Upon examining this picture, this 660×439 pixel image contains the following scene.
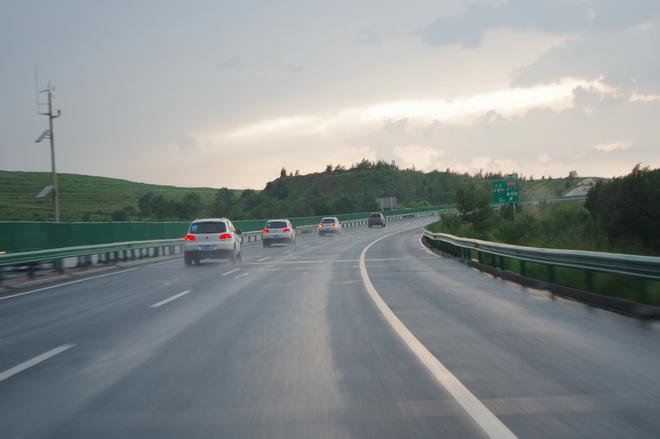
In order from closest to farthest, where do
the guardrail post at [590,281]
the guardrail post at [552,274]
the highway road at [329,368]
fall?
the highway road at [329,368] < the guardrail post at [590,281] < the guardrail post at [552,274]

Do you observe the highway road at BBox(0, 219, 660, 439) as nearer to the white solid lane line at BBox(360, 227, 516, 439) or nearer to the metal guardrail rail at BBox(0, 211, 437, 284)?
the white solid lane line at BBox(360, 227, 516, 439)

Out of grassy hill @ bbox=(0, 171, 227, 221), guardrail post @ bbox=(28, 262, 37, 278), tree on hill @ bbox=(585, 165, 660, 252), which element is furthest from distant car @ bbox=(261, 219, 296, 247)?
grassy hill @ bbox=(0, 171, 227, 221)

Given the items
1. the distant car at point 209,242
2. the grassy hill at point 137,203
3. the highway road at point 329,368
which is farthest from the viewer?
the grassy hill at point 137,203

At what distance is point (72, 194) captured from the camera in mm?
151500

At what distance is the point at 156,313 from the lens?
11.1m

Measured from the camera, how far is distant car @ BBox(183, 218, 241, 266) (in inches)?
951

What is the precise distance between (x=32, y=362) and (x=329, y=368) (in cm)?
330

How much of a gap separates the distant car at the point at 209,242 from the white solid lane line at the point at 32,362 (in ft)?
52.6

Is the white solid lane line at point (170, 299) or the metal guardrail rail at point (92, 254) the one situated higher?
the metal guardrail rail at point (92, 254)

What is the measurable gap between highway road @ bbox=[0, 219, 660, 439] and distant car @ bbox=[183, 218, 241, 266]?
36.5 ft

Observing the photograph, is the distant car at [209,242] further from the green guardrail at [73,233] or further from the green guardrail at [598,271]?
the green guardrail at [598,271]

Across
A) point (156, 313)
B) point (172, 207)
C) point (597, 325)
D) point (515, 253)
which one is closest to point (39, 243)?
point (156, 313)

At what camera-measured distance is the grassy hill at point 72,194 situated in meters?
117

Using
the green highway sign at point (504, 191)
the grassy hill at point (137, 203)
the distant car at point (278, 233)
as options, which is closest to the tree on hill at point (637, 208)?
the green highway sign at point (504, 191)
